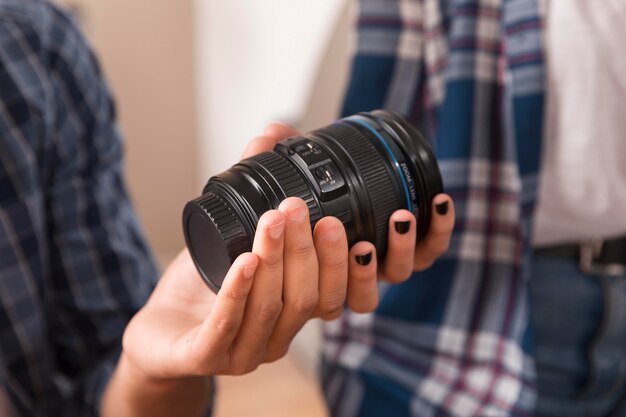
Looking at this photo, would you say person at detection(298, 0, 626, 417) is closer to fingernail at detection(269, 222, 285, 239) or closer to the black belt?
the black belt

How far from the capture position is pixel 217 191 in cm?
49

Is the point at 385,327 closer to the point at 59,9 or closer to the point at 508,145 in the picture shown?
the point at 508,145

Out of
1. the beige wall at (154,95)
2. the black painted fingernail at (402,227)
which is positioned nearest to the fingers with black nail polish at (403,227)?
the black painted fingernail at (402,227)

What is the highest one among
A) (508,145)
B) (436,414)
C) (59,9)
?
(59,9)

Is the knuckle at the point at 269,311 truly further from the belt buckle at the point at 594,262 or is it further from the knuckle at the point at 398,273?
the belt buckle at the point at 594,262

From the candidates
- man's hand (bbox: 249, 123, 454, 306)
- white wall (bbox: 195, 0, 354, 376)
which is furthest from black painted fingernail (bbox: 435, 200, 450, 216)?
white wall (bbox: 195, 0, 354, 376)

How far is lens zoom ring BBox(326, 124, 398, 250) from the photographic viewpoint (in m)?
Answer: 0.50

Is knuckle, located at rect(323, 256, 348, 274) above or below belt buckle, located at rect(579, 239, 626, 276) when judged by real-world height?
above

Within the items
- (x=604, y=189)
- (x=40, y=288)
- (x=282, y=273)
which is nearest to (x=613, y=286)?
(x=604, y=189)

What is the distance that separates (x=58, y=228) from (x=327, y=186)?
1.10 ft

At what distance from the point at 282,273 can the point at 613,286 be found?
1.39 feet

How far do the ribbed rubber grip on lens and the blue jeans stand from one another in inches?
12.0

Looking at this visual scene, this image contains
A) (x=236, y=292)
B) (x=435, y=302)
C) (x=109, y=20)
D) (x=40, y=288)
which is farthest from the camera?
(x=109, y=20)

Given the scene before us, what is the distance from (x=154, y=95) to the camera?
1.61 m
